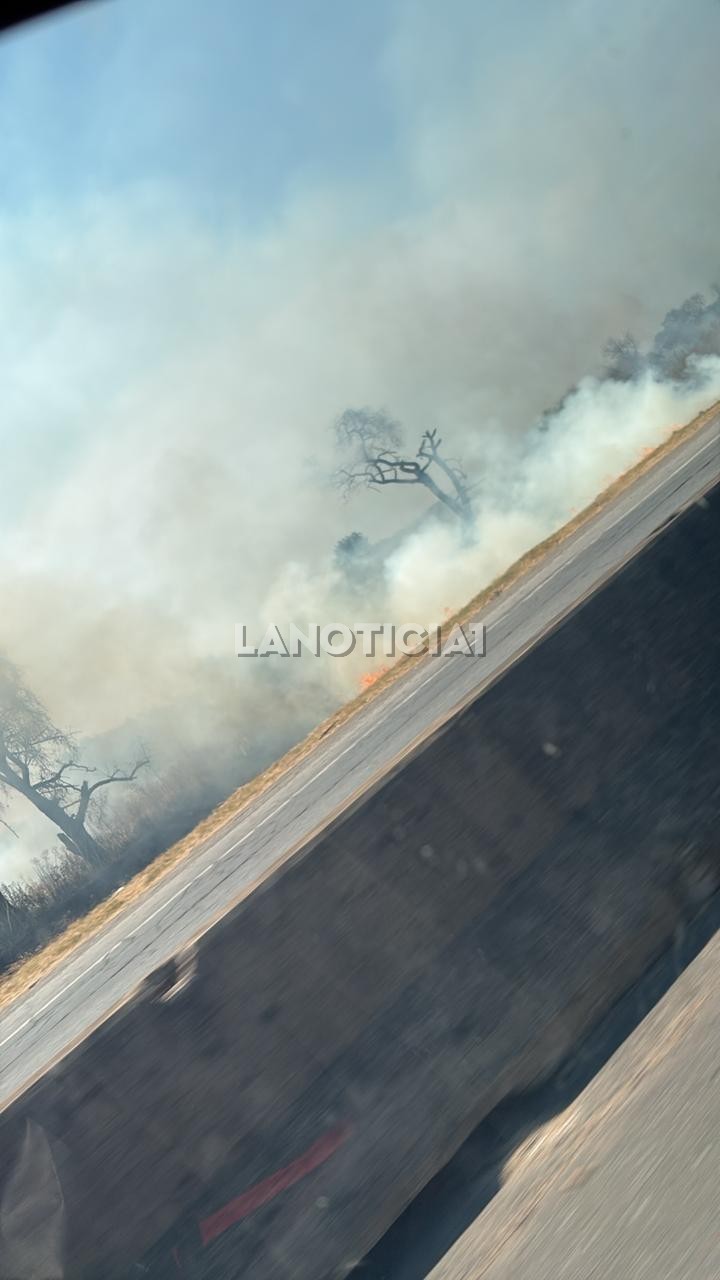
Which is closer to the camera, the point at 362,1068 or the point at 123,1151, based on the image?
the point at 123,1151

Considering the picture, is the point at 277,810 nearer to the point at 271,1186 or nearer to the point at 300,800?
the point at 300,800

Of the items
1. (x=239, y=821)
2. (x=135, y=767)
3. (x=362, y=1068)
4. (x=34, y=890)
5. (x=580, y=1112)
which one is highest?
(x=135, y=767)

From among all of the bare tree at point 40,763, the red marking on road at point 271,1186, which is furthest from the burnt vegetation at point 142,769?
the red marking on road at point 271,1186

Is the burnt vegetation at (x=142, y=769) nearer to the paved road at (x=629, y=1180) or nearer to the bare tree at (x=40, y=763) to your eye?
the bare tree at (x=40, y=763)

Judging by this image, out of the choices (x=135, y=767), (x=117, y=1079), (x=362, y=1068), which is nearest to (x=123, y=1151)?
(x=117, y=1079)

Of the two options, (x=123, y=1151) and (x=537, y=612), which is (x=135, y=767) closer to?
(x=537, y=612)

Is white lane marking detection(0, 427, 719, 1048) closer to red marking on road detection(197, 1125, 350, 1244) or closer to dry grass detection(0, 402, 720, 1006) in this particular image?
dry grass detection(0, 402, 720, 1006)

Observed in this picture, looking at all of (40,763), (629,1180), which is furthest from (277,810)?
(40,763)
